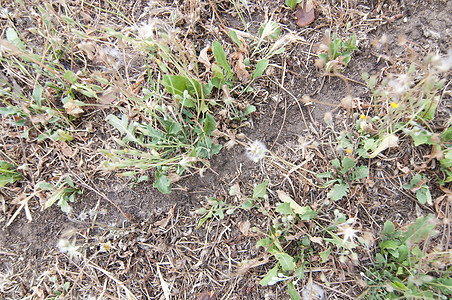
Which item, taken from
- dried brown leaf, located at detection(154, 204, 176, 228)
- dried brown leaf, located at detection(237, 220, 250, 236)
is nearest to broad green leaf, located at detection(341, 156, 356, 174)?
dried brown leaf, located at detection(237, 220, 250, 236)

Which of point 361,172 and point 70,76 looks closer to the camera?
point 361,172

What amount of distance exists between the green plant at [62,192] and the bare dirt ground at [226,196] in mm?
56

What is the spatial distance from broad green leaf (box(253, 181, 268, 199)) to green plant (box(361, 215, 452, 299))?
0.79 metres

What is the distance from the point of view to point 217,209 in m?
1.93

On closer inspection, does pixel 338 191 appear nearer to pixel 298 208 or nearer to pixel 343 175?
pixel 343 175

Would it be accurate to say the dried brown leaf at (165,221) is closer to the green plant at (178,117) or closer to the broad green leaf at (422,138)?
the green plant at (178,117)

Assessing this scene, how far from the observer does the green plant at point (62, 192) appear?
1991 millimetres

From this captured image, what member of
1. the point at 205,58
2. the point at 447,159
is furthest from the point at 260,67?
the point at 447,159

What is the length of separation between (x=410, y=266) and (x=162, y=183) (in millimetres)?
1582

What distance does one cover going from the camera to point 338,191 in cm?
181

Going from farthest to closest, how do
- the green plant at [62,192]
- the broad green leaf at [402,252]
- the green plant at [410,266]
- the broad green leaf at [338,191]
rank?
the green plant at [62,192]
the broad green leaf at [338,191]
the broad green leaf at [402,252]
the green plant at [410,266]

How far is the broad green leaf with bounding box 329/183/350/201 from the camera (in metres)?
1.78

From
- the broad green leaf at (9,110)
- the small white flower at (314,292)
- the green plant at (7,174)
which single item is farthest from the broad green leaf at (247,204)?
the broad green leaf at (9,110)

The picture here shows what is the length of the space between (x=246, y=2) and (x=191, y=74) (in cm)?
69
